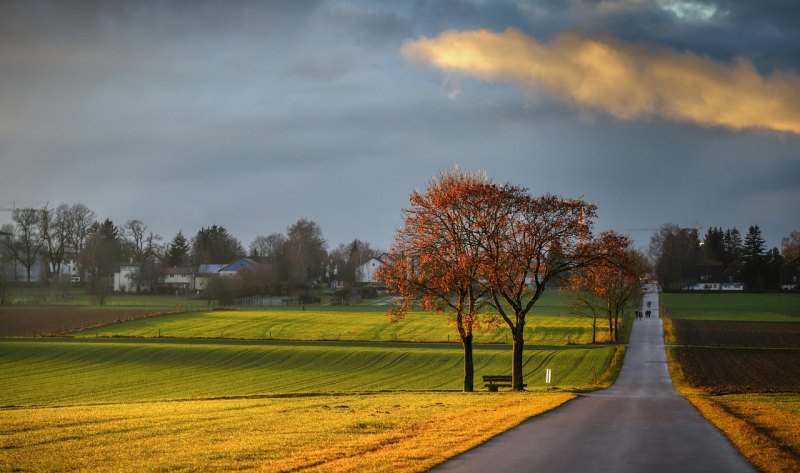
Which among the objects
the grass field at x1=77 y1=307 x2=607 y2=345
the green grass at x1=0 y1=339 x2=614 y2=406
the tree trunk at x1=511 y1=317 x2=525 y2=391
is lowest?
the green grass at x1=0 y1=339 x2=614 y2=406

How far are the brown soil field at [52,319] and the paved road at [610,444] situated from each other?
245 ft

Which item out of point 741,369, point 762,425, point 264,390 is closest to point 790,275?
point 741,369

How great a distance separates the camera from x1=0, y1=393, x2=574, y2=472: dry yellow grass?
52.2 ft

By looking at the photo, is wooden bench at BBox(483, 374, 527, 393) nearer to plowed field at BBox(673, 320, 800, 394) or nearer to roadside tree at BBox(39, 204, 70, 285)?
plowed field at BBox(673, 320, 800, 394)

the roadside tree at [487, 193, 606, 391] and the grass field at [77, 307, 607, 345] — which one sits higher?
the roadside tree at [487, 193, 606, 391]

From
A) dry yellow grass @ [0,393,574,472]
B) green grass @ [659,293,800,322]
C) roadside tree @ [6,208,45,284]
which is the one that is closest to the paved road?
dry yellow grass @ [0,393,574,472]

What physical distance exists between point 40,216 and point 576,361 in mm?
128287

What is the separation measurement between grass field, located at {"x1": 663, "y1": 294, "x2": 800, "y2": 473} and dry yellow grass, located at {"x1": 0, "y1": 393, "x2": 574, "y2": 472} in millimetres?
6039

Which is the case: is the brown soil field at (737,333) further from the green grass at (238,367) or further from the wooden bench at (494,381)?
the wooden bench at (494,381)

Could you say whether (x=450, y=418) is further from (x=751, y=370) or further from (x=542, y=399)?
(x=751, y=370)

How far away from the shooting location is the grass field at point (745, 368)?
19438 millimetres

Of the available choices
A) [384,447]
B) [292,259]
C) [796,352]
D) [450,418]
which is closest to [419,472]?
[384,447]

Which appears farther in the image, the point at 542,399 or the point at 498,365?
the point at 498,365

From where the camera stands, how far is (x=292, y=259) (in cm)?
15738
